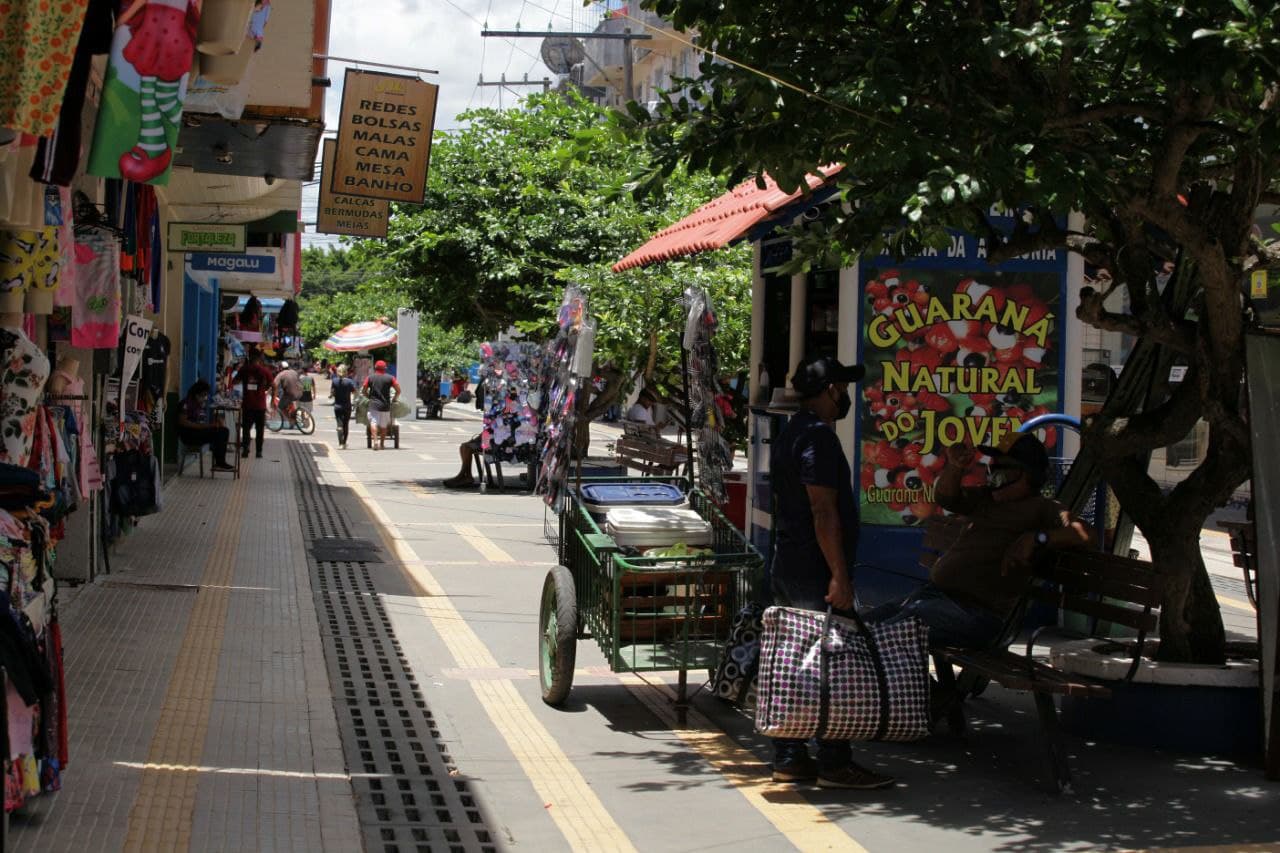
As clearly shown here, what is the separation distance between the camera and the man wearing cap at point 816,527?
6367 millimetres

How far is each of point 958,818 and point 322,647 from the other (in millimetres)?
4659

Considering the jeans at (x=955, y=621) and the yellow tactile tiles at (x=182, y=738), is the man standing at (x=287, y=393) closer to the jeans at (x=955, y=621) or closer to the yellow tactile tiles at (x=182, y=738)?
the yellow tactile tiles at (x=182, y=738)

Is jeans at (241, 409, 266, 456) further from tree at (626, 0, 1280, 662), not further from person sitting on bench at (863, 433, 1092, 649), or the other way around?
person sitting on bench at (863, 433, 1092, 649)

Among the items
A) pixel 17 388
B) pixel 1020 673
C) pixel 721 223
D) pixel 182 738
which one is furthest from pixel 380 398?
pixel 1020 673

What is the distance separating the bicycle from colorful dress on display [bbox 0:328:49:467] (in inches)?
1111

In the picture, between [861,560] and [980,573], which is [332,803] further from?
[861,560]

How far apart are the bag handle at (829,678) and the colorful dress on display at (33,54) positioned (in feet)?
11.9

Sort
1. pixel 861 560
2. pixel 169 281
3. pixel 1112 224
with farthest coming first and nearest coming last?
pixel 169 281, pixel 861 560, pixel 1112 224

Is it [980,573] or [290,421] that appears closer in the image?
[980,573]

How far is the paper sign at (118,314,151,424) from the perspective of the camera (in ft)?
38.3

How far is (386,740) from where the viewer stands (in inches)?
282

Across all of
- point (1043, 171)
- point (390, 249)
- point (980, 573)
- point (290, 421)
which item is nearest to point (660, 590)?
point (980, 573)

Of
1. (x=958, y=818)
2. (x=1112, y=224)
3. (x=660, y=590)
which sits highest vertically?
(x=1112, y=224)

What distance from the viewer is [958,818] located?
6.05m
